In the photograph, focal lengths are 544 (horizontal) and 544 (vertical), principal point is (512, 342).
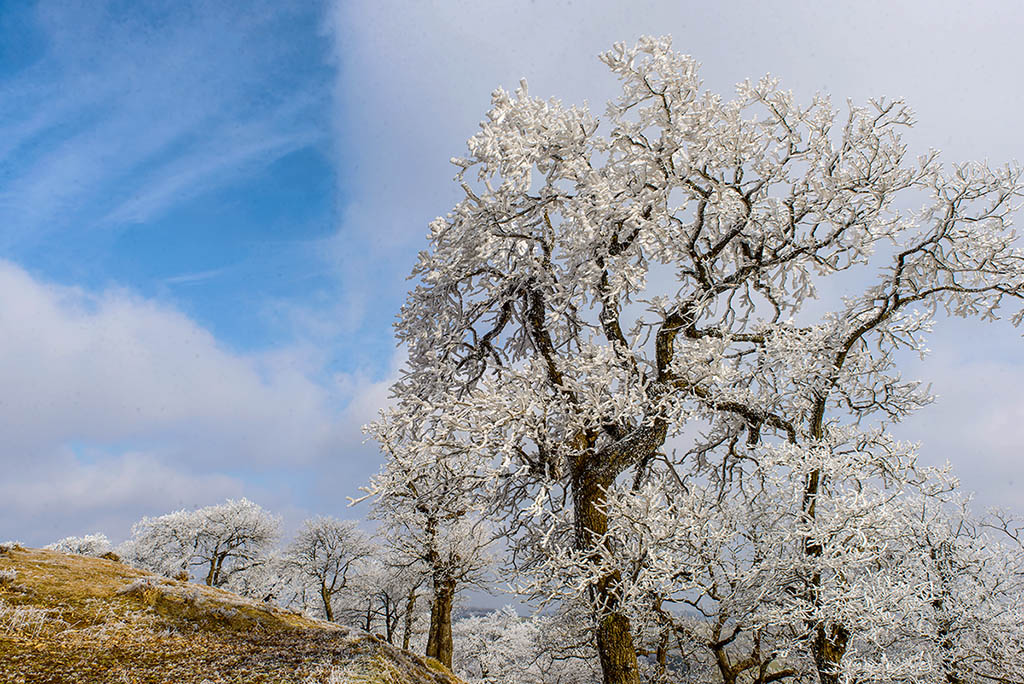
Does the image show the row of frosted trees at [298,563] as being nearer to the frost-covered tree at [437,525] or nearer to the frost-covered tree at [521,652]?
the frost-covered tree at [521,652]

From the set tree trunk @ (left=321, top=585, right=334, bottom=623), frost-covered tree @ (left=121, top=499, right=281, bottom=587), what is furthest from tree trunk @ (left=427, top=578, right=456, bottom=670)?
frost-covered tree @ (left=121, top=499, right=281, bottom=587)

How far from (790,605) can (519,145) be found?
8524mm

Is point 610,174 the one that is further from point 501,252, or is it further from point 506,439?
point 506,439

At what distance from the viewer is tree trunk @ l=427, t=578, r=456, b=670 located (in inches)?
752

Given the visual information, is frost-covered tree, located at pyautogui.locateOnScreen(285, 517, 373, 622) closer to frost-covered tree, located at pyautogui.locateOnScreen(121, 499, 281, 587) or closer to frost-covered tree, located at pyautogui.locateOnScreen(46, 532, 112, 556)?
frost-covered tree, located at pyautogui.locateOnScreen(121, 499, 281, 587)

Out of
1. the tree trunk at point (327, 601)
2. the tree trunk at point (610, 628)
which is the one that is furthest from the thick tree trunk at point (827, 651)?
the tree trunk at point (327, 601)

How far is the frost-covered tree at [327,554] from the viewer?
1308 inches

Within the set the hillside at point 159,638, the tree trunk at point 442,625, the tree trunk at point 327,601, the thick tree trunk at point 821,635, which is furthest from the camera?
the tree trunk at point 327,601

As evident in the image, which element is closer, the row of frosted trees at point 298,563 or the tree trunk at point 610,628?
the tree trunk at point 610,628

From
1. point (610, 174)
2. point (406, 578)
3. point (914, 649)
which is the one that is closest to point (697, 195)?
point (610, 174)

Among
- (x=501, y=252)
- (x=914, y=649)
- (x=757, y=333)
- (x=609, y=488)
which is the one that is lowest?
(x=914, y=649)

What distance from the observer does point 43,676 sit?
17.0 ft

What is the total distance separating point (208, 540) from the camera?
116 ft

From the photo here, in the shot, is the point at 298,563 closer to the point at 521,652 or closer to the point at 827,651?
the point at 521,652
